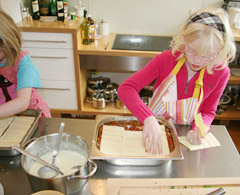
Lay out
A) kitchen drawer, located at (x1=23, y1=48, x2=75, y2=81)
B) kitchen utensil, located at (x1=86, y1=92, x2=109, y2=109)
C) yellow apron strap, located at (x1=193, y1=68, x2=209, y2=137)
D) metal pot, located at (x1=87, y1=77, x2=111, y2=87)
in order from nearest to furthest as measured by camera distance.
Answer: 1. yellow apron strap, located at (x1=193, y1=68, x2=209, y2=137)
2. kitchen drawer, located at (x1=23, y1=48, x2=75, y2=81)
3. kitchen utensil, located at (x1=86, y1=92, x2=109, y2=109)
4. metal pot, located at (x1=87, y1=77, x2=111, y2=87)

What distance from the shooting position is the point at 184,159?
2.85 ft

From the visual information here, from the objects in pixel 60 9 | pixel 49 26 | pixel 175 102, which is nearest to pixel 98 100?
pixel 49 26

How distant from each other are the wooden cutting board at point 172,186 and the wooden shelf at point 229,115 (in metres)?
1.68

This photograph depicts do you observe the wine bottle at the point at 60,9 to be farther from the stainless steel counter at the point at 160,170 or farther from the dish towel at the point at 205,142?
the dish towel at the point at 205,142

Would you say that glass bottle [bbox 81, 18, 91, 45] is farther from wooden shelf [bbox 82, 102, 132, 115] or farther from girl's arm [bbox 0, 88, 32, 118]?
girl's arm [bbox 0, 88, 32, 118]

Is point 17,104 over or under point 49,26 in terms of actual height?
under

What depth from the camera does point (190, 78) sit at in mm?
1142

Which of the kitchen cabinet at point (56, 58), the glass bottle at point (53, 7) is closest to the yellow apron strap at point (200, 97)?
the kitchen cabinet at point (56, 58)

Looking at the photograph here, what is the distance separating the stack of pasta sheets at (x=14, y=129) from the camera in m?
0.87

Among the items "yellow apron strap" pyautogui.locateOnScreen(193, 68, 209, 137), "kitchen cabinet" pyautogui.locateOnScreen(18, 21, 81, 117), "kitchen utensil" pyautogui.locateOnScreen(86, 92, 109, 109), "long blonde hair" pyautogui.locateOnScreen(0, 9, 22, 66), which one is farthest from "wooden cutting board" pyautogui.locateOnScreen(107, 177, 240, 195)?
"kitchen utensil" pyautogui.locateOnScreen(86, 92, 109, 109)

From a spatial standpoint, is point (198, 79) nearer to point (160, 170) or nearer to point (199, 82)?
point (199, 82)

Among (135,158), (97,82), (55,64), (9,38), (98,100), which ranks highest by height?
(9,38)

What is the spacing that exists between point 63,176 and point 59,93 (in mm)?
1761

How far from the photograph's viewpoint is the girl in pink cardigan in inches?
35.0
